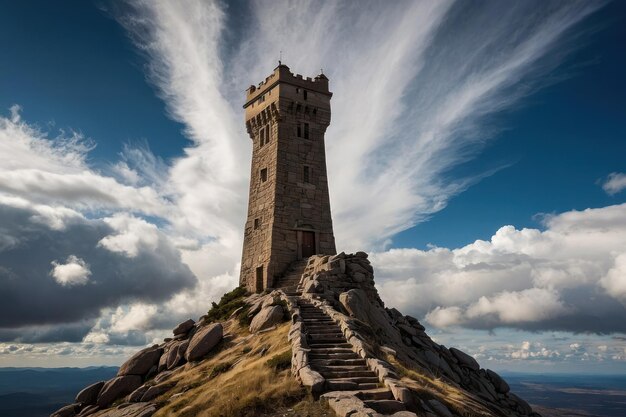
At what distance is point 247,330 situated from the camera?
82.5 ft

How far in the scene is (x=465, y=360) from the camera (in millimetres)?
33406

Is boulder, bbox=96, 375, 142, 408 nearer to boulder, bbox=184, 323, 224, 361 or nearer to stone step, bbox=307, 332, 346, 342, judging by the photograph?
boulder, bbox=184, 323, 224, 361

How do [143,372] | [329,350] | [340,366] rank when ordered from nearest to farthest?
[340,366] < [329,350] < [143,372]

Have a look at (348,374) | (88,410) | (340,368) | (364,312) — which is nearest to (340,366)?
(340,368)

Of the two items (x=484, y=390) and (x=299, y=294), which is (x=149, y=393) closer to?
(x=299, y=294)

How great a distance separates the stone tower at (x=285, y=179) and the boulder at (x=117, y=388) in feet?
39.6

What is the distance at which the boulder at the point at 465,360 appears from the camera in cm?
3316

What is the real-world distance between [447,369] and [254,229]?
62.9 ft

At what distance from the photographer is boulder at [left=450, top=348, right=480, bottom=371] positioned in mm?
33156

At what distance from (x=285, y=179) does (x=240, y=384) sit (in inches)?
911

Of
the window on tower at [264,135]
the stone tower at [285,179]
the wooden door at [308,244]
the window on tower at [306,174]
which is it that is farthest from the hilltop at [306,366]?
the window on tower at [264,135]

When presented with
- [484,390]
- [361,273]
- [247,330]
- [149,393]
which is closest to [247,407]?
[149,393]

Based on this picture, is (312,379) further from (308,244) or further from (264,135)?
(264,135)

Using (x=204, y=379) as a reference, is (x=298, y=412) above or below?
below
